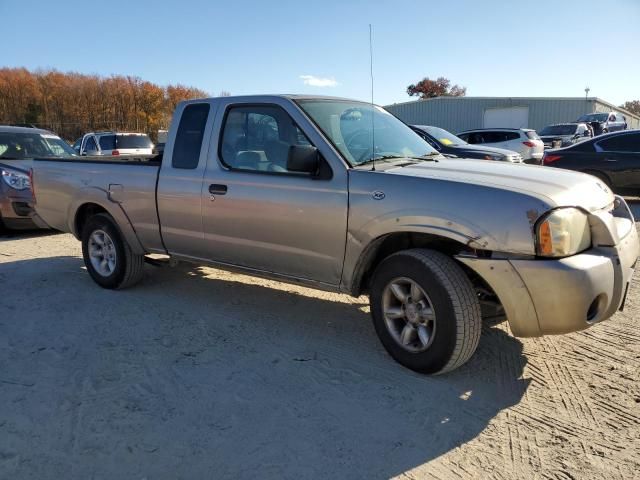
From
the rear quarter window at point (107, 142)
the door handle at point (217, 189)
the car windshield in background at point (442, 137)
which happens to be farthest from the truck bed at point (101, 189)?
the rear quarter window at point (107, 142)

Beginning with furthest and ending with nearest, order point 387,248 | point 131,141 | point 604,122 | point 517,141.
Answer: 1. point 604,122
2. point 131,141
3. point 517,141
4. point 387,248

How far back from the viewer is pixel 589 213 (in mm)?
3176

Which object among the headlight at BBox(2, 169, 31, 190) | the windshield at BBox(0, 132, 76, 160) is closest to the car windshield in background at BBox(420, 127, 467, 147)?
the windshield at BBox(0, 132, 76, 160)

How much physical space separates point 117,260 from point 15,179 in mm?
4136

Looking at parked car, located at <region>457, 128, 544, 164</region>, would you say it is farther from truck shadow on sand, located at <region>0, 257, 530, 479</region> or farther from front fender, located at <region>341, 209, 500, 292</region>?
front fender, located at <region>341, 209, 500, 292</region>

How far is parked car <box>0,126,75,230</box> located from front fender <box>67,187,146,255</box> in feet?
8.47

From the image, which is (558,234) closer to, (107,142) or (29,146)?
(29,146)

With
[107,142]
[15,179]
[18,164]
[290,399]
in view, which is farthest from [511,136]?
[290,399]

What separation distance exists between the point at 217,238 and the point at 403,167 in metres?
1.74

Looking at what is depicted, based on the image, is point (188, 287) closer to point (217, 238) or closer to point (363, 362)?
point (217, 238)

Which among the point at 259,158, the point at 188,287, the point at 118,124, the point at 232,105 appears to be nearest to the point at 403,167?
the point at 259,158

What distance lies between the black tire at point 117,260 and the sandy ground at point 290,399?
0.54m

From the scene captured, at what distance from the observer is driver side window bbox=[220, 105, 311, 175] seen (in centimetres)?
409

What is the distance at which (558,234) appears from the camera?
296 centimetres
